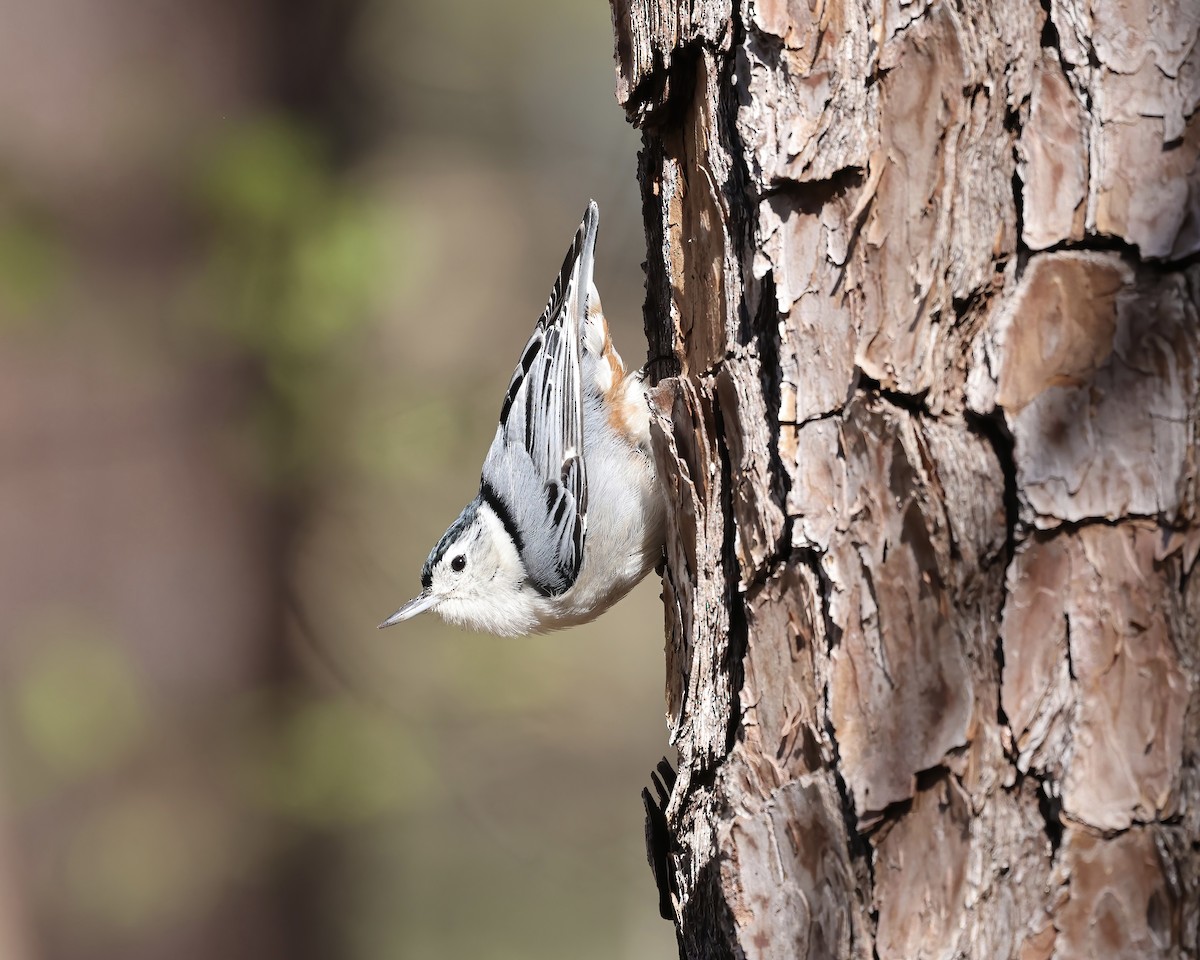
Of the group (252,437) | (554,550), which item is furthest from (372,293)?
(554,550)

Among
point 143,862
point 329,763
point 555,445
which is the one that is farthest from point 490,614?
point 143,862

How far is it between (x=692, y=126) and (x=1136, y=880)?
0.77 meters

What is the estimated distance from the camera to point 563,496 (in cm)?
187

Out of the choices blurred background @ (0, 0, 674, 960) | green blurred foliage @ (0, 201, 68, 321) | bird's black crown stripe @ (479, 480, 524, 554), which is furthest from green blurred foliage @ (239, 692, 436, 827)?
green blurred foliage @ (0, 201, 68, 321)

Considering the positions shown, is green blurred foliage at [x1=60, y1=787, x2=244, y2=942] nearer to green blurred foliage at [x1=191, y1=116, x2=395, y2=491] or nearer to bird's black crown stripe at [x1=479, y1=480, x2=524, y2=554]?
green blurred foliage at [x1=191, y1=116, x2=395, y2=491]

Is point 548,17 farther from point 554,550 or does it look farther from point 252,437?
point 554,550

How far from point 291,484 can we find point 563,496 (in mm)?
1086

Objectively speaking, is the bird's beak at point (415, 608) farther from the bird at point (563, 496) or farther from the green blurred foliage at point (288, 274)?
the green blurred foliage at point (288, 274)

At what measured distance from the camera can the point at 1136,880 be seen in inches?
27.8

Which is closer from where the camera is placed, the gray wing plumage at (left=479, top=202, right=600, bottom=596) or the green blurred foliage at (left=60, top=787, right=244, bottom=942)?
the gray wing plumage at (left=479, top=202, right=600, bottom=596)

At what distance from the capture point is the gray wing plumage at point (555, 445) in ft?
6.09

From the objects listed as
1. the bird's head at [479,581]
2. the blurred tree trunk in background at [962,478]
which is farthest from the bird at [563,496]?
the blurred tree trunk in background at [962,478]

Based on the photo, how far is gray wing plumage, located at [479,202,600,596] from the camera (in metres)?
1.86

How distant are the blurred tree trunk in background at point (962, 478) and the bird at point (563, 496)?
85cm
